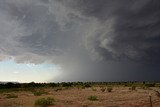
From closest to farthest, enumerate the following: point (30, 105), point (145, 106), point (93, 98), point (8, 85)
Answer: point (145, 106) → point (30, 105) → point (93, 98) → point (8, 85)

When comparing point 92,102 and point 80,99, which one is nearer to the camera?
point 92,102

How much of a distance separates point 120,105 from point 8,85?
80.8m

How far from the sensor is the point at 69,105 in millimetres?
32406

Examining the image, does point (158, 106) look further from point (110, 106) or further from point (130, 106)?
point (110, 106)

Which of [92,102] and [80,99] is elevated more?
[80,99]

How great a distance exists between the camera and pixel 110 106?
30.9 meters

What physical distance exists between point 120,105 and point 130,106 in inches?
48.2

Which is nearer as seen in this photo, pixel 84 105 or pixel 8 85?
pixel 84 105

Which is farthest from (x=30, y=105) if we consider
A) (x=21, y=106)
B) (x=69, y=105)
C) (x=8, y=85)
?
(x=8, y=85)

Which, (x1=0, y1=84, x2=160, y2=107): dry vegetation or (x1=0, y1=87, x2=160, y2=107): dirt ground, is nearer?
(x1=0, y1=87, x2=160, y2=107): dirt ground

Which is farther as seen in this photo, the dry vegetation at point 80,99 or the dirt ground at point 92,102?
the dry vegetation at point 80,99

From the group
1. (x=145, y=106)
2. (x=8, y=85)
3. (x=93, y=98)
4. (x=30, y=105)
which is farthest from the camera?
(x=8, y=85)

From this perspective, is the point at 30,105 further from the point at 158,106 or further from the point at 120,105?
Answer: the point at 158,106

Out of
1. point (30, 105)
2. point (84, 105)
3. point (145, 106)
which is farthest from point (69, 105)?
point (145, 106)
